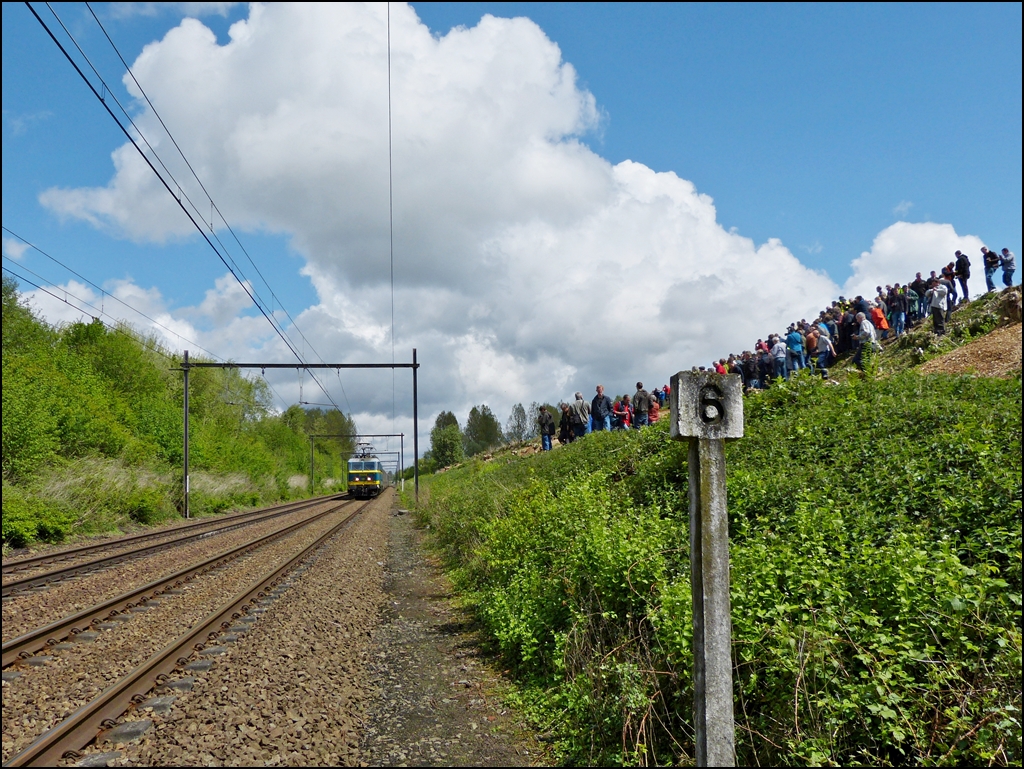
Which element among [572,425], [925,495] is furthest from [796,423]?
[572,425]

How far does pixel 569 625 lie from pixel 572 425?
20436mm

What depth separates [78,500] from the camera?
22719mm

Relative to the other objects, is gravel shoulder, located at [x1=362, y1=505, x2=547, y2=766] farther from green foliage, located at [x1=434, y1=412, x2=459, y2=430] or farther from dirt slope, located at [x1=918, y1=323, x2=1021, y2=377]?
green foliage, located at [x1=434, y1=412, x2=459, y2=430]

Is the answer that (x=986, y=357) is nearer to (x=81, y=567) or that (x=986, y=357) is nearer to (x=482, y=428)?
(x=81, y=567)

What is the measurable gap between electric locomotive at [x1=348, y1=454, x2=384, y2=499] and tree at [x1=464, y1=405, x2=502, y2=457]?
258 feet

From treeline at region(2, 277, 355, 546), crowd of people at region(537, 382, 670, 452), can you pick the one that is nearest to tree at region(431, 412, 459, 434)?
treeline at region(2, 277, 355, 546)

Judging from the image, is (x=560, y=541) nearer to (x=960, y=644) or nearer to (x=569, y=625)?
(x=569, y=625)

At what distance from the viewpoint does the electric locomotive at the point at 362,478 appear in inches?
2192

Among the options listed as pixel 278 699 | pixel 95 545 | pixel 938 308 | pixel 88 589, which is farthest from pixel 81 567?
pixel 938 308

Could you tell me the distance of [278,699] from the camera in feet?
21.4

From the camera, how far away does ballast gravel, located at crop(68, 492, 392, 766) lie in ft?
17.6

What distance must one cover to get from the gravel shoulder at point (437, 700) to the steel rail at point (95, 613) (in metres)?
3.95

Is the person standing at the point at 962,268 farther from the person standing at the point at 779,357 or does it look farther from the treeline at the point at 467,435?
the treeline at the point at 467,435

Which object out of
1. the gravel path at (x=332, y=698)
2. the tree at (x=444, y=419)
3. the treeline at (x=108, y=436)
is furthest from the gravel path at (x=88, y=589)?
the tree at (x=444, y=419)
